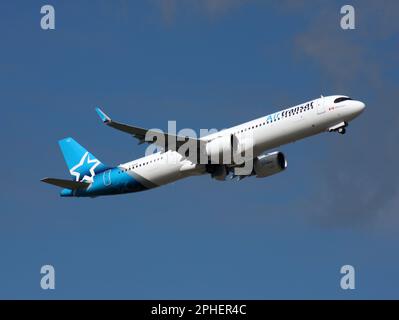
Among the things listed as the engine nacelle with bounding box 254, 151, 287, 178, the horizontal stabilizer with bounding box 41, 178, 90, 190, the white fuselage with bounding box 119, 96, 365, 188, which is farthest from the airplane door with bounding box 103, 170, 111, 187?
the engine nacelle with bounding box 254, 151, 287, 178

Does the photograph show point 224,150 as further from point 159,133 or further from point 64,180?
point 64,180

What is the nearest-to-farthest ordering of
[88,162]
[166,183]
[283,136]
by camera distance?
[283,136], [166,183], [88,162]

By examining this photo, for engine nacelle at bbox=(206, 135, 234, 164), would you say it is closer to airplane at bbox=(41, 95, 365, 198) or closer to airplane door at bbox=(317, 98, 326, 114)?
airplane at bbox=(41, 95, 365, 198)

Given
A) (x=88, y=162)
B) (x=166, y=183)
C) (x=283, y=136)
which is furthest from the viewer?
(x=88, y=162)

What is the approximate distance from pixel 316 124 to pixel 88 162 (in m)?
21.3

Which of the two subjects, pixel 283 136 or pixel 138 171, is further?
pixel 138 171

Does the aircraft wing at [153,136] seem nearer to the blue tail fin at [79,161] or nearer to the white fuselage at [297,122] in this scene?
the white fuselage at [297,122]

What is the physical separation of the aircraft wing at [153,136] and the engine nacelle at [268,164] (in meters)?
6.63

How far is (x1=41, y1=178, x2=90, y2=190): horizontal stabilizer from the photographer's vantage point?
3497 inches

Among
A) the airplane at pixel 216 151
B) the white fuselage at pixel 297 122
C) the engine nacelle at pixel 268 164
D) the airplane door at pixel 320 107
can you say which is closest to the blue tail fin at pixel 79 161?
the airplane at pixel 216 151

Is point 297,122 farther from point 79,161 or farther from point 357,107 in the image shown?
point 79,161

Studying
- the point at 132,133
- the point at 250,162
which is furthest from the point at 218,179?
the point at 132,133

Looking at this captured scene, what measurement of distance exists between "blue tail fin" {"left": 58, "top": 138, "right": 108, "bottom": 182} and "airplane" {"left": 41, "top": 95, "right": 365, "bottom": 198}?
11 cm

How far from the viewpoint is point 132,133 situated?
269 ft
